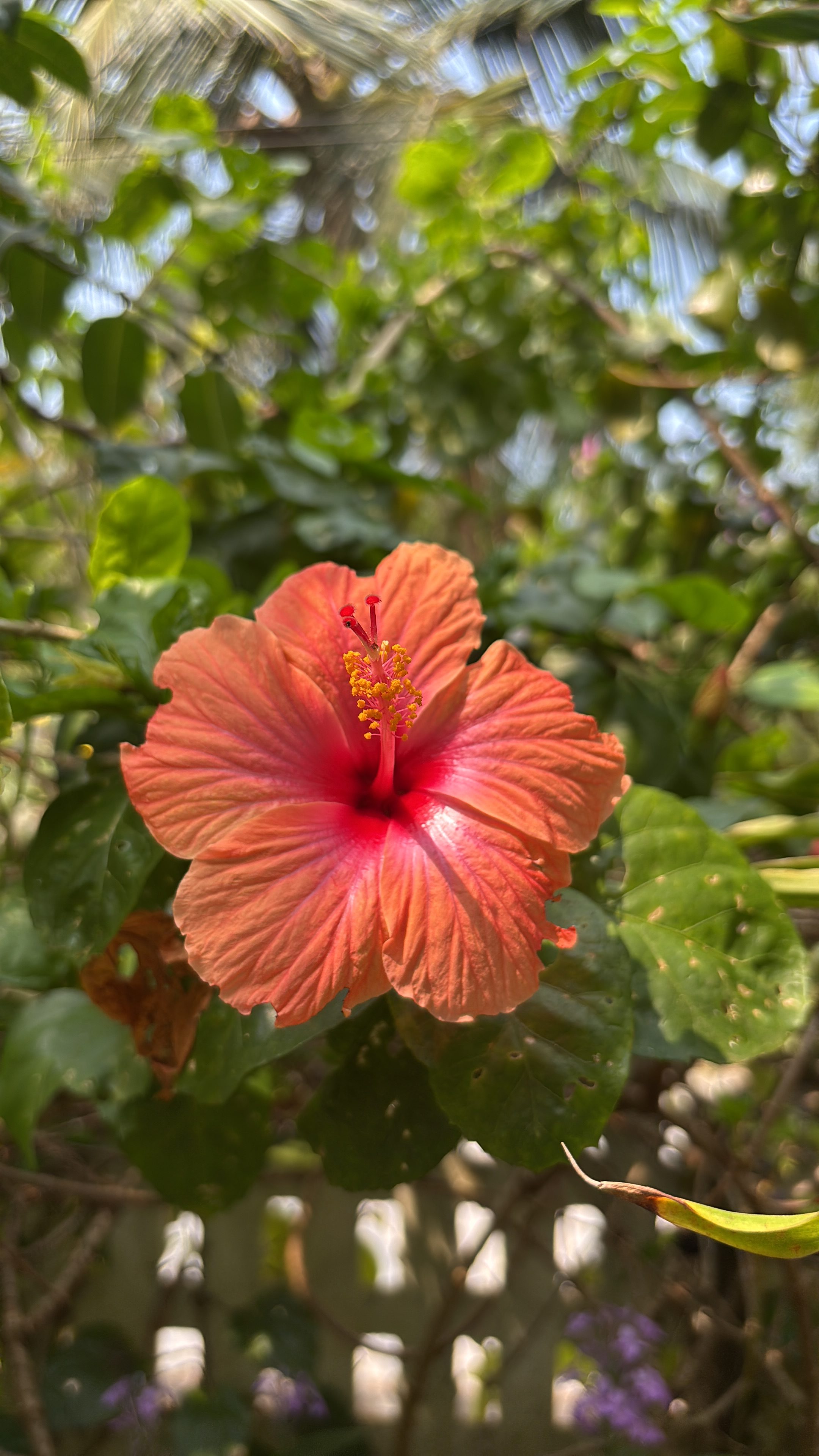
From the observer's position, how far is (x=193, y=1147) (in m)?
0.65

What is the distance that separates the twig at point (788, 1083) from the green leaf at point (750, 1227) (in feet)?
2.05

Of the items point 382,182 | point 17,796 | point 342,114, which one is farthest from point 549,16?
point 17,796

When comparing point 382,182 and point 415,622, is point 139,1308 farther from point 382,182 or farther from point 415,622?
point 382,182

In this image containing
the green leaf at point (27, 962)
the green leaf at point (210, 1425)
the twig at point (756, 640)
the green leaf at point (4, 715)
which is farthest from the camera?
the twig at point (756, 640)

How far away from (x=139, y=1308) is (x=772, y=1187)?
861mm

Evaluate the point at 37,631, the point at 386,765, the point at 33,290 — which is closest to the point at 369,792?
the point at 386,765

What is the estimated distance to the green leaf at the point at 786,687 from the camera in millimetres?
1075

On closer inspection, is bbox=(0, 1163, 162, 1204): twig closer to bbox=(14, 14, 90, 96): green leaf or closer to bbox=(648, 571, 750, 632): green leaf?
bbox=(648, 571, 750, 632): green leaf

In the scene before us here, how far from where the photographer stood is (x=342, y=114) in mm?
3674

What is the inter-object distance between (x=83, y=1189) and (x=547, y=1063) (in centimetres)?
72

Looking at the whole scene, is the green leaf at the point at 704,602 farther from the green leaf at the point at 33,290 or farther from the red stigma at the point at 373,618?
the green leaf at the point at 33,290

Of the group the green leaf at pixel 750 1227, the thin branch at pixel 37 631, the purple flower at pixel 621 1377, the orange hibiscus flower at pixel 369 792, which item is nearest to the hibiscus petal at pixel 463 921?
the orange hibiscus flower at pixel 369 792

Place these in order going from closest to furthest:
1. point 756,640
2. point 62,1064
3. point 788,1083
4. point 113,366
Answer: point 62,1064, point 788,1083, point 113,366, point 756,640

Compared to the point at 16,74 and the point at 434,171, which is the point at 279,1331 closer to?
the point at 16,74
